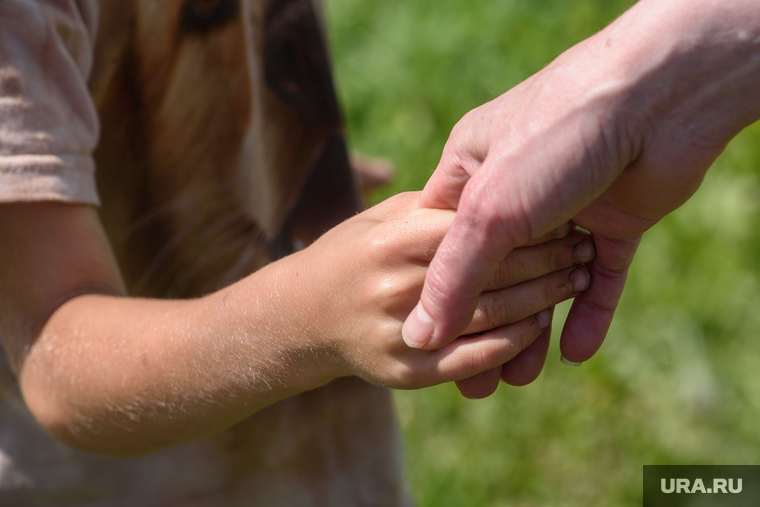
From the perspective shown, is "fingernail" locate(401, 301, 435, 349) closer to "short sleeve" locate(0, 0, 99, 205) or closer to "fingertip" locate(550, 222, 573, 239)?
"fingertip" locate(550, 222, 573, 239)

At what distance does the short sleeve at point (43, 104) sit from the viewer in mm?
649

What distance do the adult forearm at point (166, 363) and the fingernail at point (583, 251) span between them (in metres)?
0.27

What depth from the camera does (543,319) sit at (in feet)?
2.12

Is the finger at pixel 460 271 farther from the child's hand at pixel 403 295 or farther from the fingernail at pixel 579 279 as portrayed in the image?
the fingernail at pixel 579 279

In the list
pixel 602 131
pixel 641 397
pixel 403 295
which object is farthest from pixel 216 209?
pixel 641 397

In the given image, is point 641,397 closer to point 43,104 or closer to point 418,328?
point 418,328

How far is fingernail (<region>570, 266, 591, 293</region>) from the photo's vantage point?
655 mm

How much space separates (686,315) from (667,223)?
30 centimetres

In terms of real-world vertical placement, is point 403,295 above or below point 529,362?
above

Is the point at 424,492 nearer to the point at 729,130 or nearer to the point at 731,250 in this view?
→ the point at 731,250

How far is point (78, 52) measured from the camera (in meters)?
0.71

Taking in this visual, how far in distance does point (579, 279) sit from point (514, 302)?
8 centimetres

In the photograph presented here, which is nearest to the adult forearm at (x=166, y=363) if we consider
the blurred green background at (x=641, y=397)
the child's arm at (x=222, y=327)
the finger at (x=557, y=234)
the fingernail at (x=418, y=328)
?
the child's arm at (x=222, y=327)

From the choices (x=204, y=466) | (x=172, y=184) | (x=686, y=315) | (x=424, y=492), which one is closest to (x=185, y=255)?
(x=172, y=184)
